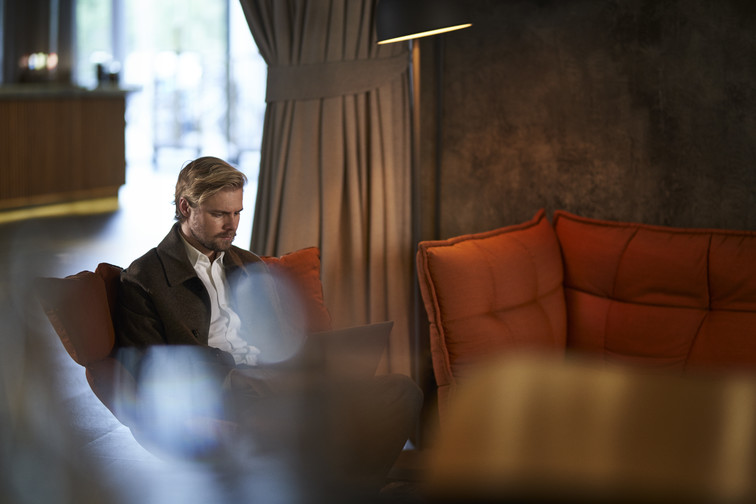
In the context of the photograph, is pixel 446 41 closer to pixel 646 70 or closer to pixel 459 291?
pixel 646 70

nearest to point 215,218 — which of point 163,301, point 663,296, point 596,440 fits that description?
point 163,301

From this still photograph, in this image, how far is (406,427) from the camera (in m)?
2.12

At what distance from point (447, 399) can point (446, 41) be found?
1335 millimetres

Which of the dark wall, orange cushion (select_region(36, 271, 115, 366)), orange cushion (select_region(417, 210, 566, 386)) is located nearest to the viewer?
orange cushion (select_region(36, 271, 115, 366))

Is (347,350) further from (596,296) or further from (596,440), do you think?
(596,296)

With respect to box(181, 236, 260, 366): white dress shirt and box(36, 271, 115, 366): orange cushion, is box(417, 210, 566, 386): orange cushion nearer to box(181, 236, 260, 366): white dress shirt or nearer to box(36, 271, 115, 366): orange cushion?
box(181, 236, 260, 366): white dress shirt

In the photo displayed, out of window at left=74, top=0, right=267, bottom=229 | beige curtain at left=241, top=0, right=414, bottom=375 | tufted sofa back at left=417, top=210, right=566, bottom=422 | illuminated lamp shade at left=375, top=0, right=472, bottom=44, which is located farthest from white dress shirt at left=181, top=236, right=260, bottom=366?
window at left=74, top=0, right=267, bottom=229

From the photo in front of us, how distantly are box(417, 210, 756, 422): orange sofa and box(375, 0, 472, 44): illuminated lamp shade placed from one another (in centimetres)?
65

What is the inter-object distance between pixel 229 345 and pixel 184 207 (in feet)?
1.25

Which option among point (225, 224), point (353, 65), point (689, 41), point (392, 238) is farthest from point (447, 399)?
point (689, 41)

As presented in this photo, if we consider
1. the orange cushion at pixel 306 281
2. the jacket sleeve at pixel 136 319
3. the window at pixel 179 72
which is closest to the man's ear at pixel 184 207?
the jacket sleeve at pixel 136 319

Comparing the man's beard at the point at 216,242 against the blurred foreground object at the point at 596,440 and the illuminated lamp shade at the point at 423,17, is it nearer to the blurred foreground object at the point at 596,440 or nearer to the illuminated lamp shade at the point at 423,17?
the illuminated lamp shade at the point at 423,17

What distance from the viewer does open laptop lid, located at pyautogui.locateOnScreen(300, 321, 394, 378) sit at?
1839mm

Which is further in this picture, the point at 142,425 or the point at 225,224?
the point at 225,224
